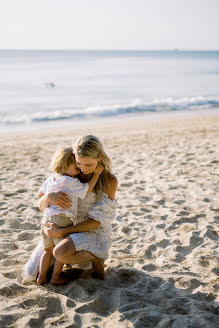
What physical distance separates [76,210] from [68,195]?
0.18m

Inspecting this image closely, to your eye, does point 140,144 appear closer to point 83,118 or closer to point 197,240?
point 197,240

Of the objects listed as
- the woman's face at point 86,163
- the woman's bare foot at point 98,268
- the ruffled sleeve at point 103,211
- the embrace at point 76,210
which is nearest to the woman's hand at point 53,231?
the embrace at point 76,210

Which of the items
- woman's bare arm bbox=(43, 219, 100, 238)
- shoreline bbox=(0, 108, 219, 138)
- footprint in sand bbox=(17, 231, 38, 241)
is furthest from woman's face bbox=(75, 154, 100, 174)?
shoreline bbox=(0, 108, 219, 138)

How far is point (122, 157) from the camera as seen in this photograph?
24.2 feet

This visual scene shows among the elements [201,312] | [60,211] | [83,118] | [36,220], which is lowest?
[201,312]

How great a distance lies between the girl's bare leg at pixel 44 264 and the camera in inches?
115

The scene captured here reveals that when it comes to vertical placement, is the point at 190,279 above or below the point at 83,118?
below

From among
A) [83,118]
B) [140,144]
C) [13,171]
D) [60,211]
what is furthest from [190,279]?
[83,118]

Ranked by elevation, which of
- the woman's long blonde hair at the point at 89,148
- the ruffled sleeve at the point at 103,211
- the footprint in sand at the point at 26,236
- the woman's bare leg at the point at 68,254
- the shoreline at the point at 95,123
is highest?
the shoreline at the point at 95,123

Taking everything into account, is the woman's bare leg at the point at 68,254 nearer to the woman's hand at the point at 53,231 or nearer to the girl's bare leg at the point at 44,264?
the woman's hand at the point at 53,231

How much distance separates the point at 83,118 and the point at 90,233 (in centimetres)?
1165

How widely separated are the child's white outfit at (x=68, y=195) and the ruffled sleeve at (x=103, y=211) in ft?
0.51

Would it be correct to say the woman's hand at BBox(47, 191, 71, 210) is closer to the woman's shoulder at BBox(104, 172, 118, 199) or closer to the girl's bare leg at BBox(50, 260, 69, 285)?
the woman's shoulder at BBox(104, 172, 118, 199)

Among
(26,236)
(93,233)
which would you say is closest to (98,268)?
(93,233)
